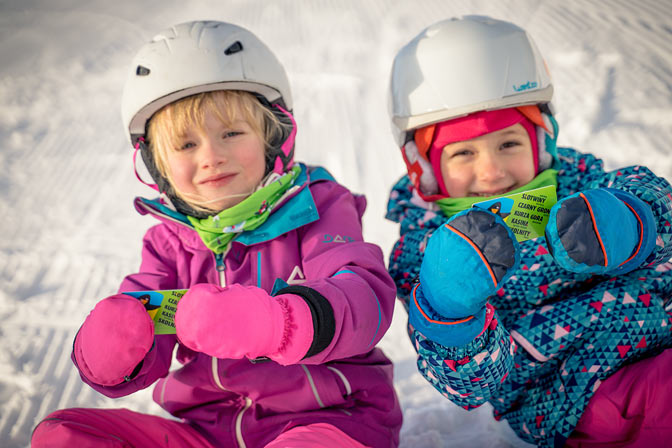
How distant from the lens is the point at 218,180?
1.42 m

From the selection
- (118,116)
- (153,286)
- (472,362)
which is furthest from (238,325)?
(118,116)

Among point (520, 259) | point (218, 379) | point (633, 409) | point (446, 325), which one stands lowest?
point (633, 409)

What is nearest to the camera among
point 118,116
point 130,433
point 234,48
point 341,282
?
point 341,282

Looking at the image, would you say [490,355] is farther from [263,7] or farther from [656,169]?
[263,7]

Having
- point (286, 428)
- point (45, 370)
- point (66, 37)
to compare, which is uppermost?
point (66, 37)

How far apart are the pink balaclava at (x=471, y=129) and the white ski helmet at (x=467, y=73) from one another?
0.10ft

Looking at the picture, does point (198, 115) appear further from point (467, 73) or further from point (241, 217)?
point (467, 73)

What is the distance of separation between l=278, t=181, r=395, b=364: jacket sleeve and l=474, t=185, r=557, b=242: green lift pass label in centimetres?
33

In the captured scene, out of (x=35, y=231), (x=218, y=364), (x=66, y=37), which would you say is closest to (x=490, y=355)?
(x=218, y=364)

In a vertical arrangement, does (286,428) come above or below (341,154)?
below

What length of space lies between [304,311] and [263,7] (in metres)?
2.99

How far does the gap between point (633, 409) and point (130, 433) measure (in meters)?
1.21

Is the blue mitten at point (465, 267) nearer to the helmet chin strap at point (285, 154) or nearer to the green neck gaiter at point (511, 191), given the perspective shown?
the green neck gaiter at point (511, 191)

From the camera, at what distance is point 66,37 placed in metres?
3.26
